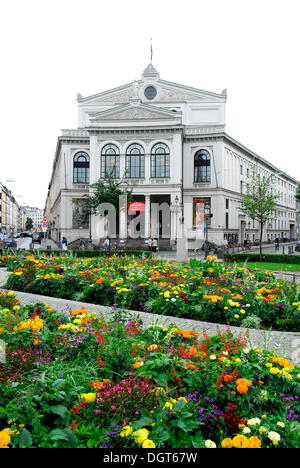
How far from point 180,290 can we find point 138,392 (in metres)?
5.65

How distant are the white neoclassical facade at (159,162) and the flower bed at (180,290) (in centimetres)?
2852

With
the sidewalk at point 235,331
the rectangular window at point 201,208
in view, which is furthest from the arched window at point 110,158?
the sidewalk at point 235,331

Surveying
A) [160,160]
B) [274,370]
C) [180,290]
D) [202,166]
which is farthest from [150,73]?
[274,370]

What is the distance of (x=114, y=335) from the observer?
491 cm

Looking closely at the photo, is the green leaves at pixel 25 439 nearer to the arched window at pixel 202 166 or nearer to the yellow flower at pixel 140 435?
the yellow flower at pixel 140 435

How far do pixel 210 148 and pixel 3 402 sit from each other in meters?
49.3

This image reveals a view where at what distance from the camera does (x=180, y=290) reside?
8.91 metres

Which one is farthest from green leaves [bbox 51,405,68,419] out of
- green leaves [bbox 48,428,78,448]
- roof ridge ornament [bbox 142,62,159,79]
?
roof ridge ornament [bbox 142,62,159,79]

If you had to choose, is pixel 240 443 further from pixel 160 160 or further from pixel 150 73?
pixel 150 73

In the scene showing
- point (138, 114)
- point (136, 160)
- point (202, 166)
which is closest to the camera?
point (138, 114)

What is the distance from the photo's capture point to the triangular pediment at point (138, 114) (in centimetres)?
4562

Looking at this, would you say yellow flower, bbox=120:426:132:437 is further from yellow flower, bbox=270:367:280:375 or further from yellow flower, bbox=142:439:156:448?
yellow flower, bbox=270:367:280:375
